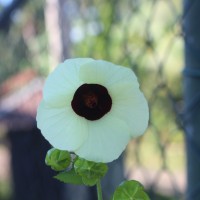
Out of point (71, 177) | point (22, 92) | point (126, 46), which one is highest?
point (71, 177)

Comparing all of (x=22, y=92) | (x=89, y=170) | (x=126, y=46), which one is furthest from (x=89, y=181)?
(x=22, y=92)

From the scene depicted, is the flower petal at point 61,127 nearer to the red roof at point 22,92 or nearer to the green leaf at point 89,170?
the green leaf at point 89,170

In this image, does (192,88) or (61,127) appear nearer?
(61,127)

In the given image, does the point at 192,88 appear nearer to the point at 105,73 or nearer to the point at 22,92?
the point at 105,73

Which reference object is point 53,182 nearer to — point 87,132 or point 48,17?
point 48,17

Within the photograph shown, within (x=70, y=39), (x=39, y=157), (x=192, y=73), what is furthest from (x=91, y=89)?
(x=39, y=157)

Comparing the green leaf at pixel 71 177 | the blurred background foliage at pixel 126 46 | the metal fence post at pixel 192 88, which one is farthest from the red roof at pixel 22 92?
the green leaf at pixel 71 177
